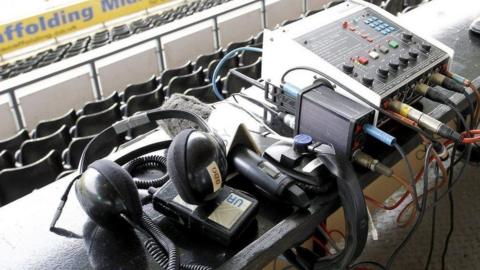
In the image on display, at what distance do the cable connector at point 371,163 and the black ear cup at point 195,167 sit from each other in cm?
23

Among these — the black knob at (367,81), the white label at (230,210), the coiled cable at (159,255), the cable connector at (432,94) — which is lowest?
the coiled cable at (159,255)

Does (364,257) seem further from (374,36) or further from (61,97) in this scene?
(61,97)

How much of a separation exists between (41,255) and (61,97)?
3.18m

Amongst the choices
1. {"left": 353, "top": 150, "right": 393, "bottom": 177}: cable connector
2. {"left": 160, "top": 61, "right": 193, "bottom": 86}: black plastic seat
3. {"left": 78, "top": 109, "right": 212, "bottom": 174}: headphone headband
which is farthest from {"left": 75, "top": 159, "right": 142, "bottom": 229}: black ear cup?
{"left": 160, "top": 61, "right": 193, "bottom": 86}: black plastic seat

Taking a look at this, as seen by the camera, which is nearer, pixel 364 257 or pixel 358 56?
pixel 358 56

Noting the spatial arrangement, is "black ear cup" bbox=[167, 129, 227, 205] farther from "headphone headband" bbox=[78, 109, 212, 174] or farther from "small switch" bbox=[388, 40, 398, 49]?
"small switch" bbox=[388, 40, 398, 49]

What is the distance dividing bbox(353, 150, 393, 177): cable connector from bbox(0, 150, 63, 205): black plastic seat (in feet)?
5.77

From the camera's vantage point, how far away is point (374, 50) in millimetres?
800

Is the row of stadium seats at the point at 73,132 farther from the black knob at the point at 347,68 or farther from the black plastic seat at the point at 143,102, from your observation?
the black knob at the point at 347,68

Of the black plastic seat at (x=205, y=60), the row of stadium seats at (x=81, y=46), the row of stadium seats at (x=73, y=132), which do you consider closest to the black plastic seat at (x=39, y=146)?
the row of stadium seats at (x=73, y=132)

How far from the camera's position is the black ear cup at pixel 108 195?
55 cm

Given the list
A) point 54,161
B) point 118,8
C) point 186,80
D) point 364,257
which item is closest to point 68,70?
point 186,80

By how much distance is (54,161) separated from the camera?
2.13 meters

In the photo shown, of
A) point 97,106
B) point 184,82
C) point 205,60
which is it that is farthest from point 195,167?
point 205,60
